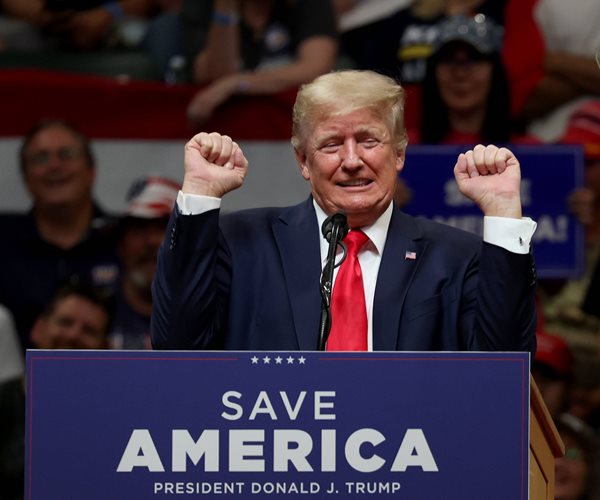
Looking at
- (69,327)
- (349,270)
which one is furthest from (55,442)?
(69,327)

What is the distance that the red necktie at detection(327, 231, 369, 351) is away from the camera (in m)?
3.07

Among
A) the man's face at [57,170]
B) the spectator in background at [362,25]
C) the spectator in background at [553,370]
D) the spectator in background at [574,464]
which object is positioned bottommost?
the spectator in background at [574,464]

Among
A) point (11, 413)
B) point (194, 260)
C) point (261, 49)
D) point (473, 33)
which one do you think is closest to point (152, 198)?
point (261, 49)

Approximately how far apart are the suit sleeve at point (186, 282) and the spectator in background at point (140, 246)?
2425 millimetres

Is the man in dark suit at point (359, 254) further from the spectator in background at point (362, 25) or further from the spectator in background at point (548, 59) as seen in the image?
the spectator in background at point (362, 25)

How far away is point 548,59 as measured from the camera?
593cm

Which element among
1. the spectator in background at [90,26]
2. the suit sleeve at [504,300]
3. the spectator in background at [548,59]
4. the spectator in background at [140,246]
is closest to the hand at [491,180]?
the suit sleeve at [504,300]

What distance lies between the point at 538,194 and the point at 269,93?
115 centimetres

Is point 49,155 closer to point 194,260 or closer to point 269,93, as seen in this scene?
point 269,93

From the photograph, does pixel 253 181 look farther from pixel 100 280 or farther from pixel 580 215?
pixel 580 215

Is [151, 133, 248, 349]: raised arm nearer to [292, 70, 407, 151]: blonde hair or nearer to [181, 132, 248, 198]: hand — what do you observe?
[181, 132, 248, 198]: hand

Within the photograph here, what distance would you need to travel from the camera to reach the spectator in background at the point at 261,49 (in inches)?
225

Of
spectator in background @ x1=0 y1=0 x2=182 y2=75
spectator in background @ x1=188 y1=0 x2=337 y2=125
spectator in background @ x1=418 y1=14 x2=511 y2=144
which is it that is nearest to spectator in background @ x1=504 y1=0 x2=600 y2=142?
spectator in background @ x1=418 y1=14 x2=511 y2=144

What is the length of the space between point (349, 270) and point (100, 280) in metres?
2.68
